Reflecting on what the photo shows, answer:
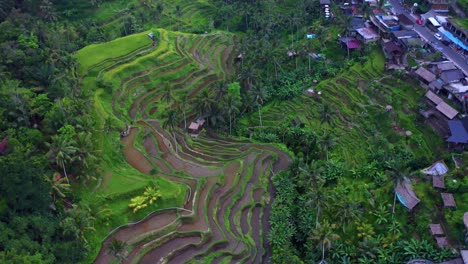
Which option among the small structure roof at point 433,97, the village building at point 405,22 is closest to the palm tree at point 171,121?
the small structure roof at point 433,97

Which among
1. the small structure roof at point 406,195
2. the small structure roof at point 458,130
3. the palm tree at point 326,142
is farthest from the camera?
the small structure roof at point 458,130

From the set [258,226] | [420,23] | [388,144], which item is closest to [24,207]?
[258,226]

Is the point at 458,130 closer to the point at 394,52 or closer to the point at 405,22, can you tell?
the point at 394,52

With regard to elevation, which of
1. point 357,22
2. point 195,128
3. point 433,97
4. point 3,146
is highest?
point 3,146

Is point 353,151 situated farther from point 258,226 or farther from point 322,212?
point 258,226

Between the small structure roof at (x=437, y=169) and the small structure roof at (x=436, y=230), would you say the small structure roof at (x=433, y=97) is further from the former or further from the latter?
the small structure roof at (x=436, y=230)

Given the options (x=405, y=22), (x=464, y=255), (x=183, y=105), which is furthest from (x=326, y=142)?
(x=405, y=22)

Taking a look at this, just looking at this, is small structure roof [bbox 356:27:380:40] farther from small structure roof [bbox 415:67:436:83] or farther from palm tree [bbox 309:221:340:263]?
palm tree [bbox 309:221:340:263]

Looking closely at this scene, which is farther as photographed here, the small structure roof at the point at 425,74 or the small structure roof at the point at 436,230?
the small structure roof at the point at 425,74
